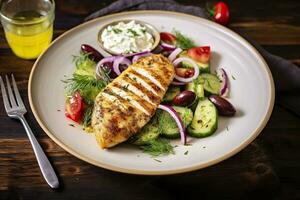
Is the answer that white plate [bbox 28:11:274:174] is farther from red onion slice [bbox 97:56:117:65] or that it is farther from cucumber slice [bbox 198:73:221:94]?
red onion slice [bbox 97:56:117:65]

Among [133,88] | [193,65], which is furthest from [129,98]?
[193,65]

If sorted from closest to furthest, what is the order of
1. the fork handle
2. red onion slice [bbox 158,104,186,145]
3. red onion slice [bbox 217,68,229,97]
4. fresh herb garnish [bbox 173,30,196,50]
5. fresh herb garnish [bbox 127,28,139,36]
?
1. the fork handle
2. red onion slice [bbox 158,104,186,145]
3. red onion slice [bbox 217,68,229,97]
4. fresh herb garnish [bbox 127,28,139,36]
5. fresh herb garnish [bbox 173,30,196,50]

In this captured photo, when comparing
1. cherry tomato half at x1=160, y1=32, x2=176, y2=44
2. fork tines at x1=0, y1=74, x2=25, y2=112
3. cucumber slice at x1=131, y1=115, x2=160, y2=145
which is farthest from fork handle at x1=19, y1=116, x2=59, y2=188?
cherry tomato half at x1=160, y1=32, x2=176, y2=44

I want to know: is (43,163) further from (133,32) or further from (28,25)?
(133,32)

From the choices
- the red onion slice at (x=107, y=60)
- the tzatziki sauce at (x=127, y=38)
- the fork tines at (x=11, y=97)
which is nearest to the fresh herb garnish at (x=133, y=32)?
the tzatziki sauce at (x=127, y=38)

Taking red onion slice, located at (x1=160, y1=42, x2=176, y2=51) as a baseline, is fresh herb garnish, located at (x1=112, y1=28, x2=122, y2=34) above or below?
above

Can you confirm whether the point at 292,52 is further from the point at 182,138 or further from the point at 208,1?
the point at 182,138

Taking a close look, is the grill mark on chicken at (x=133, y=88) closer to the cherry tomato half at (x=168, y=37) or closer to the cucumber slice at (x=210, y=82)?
the cucumber slice at (x=210, y=82)

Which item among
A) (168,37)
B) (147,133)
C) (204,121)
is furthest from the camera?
(168,37)
